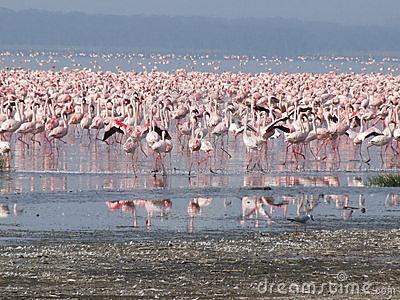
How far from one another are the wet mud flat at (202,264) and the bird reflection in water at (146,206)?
1.64 m

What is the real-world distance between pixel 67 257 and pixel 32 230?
74.0 inches

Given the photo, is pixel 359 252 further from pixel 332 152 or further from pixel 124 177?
pixel 332 152

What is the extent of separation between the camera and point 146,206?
14.2 metres

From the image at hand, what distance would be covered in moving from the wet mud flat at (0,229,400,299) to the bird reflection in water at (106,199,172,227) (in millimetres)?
1641

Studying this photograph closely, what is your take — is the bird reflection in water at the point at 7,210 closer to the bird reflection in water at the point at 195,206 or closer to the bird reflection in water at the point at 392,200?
the bird reflection in water at the point at 195,206

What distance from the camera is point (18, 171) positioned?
60.0 ft

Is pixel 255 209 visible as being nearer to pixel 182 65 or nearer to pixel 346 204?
pixel 346 204

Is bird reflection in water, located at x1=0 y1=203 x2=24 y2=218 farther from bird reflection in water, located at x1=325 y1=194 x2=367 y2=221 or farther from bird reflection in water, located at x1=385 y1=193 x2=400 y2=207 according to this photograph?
bird reflection in water, located at x1=385 y1=193 x2=400 y2=207

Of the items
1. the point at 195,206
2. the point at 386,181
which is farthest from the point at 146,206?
the point at 386,181

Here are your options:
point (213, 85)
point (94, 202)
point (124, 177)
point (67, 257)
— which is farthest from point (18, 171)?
point (213, 85)

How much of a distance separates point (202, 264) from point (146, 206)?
171 inches

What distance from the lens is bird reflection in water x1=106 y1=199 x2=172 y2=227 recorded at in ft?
44.4

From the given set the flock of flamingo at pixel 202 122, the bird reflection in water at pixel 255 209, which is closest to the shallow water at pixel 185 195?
the bird reflection in water at pixel 255 209

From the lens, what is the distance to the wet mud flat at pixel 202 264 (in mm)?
8727
